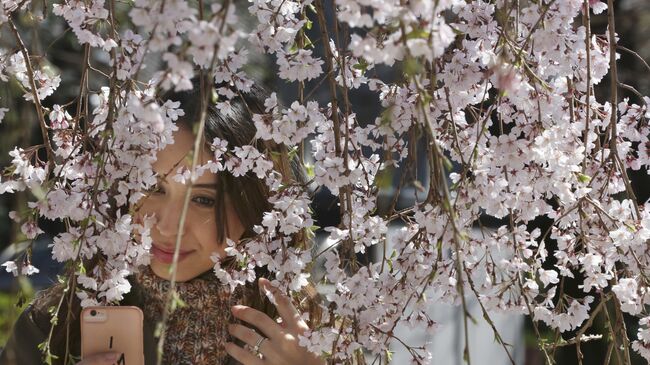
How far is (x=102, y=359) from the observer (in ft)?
4.79

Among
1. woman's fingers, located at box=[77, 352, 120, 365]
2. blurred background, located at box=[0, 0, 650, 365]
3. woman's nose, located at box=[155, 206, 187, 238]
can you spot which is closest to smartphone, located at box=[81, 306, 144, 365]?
woman's fingers, located at box=[77, 352, 120, 365]

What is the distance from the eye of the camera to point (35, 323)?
5.62ft

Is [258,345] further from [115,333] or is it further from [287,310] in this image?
[115,333]

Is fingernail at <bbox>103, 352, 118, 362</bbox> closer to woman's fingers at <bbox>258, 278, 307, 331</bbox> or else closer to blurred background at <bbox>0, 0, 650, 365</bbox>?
woman's fingers at <bbox>258, 278, 307, 331</bbox>

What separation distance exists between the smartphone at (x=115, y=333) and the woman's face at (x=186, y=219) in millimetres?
104

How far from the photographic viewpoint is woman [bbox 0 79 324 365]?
1.57m

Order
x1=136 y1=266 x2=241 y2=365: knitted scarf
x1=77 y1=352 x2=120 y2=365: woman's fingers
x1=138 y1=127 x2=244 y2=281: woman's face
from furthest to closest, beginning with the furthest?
1. x1=136 y1=266 x2=241 y2=365: knitted scarf
2. x1=138 y1=127 x2=244 y2=281: woman's face
3. x1=77 y1=352 x2=120 y2=365: woman's fingers

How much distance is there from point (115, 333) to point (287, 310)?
259mm

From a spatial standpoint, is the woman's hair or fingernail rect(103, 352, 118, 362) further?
the woman's hair

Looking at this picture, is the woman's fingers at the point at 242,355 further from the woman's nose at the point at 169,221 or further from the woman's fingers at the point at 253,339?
the woman's nose at the point at 169,221

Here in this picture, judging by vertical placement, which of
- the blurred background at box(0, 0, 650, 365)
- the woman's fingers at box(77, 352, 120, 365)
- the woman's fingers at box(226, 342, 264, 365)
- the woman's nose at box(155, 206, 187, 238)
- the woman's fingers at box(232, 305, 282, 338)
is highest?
the blurred background at box(0, 0, 650, 365)

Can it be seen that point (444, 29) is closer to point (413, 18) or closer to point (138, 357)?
point (413, 18)

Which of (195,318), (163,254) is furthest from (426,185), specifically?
(163,254)

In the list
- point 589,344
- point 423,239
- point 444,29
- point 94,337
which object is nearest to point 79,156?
point 94,337
